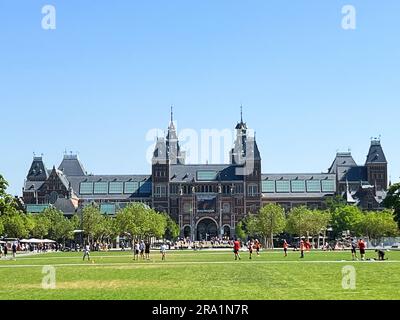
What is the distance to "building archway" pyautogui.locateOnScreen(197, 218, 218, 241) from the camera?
190625mm

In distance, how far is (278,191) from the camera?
655 feet

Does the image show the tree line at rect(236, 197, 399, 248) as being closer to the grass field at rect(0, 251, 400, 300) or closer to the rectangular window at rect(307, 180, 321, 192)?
the rectangular window at rect(307, 180, 321, 192)

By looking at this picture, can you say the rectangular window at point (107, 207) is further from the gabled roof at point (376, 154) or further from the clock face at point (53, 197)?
the gabled roof at point (376, 154)

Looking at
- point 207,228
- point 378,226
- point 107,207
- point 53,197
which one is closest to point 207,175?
point 207,228

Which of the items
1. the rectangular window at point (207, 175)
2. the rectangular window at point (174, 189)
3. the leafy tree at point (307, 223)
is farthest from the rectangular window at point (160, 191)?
the leafy tree at point (307, 223)

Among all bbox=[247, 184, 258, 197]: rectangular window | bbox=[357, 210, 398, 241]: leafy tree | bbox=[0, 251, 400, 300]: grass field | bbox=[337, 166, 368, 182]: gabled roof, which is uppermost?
bbox=[337, 166, 368, 182]: gabled roof

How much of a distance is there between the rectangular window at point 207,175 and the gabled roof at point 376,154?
123 ft

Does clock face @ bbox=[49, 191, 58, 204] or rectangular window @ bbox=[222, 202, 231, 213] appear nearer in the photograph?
clock face @ bbox=[49, 191, 58, 204]

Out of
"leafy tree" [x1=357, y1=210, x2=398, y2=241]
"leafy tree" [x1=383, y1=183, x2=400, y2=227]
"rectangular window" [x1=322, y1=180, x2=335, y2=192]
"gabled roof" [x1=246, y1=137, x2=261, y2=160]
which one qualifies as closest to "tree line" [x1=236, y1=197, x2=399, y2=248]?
"leafy tree" [x1=357, y1=210, x2=398, y2=241]

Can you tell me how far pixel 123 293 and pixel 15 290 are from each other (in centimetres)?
440

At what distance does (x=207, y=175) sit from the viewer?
648ft

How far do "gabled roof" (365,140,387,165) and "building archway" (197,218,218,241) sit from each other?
4041 cm
